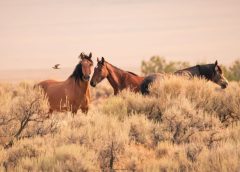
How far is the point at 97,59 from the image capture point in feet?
61.7

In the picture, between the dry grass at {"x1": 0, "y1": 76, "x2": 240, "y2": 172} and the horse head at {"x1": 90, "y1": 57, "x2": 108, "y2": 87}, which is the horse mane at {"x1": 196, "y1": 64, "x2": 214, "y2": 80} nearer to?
the dry grass at {"x1": 0, "y1": 76, "x2": 240, "y2": 172}

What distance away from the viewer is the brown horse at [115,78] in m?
18.5

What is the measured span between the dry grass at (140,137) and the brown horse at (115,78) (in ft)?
7.98

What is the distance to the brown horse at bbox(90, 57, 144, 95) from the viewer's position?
60.6 ft

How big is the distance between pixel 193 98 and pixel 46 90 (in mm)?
4962

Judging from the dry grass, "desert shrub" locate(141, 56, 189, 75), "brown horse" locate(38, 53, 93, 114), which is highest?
"desert shrub" locate(141, 56, 189, 75)

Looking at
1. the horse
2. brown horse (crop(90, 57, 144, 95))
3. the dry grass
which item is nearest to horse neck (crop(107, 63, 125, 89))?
brown horse (crop(90, 57, 144, 95))

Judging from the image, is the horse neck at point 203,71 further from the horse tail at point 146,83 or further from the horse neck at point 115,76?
the horse neck at point 115,76

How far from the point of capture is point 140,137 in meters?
12.2

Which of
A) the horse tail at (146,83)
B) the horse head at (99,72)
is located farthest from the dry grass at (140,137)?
the horse head at (99,72)

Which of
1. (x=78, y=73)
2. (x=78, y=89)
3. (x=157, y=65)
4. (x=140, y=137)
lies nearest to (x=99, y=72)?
(x=78, y=73)

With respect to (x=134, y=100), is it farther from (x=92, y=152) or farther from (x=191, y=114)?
(x=92, y=152)

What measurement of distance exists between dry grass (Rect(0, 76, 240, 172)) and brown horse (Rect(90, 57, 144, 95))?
2.43 meters

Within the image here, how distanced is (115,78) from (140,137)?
667 centimetres
